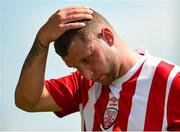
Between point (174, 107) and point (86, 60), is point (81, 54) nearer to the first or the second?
point (86, 60)

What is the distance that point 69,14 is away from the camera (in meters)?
1.30

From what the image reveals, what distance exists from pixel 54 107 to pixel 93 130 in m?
0.22

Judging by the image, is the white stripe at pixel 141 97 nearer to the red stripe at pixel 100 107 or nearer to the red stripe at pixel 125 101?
the red stripe at pixel 125 101

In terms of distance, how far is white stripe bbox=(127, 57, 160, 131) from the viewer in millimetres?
1270

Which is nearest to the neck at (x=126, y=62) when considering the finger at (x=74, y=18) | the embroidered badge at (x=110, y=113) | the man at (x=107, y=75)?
the man at (x=107, y=75)

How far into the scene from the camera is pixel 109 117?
1.34 metres

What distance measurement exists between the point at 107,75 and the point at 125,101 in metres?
0.12

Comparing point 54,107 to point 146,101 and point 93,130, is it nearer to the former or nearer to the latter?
point 93,130

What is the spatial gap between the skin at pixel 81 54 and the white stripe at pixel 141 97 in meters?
0.06

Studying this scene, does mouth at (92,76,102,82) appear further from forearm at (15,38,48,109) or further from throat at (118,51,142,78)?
forearm at (15,38,48,109)

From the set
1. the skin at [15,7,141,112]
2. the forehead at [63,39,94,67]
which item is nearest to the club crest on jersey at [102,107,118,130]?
the skin at [15,7,141,112]

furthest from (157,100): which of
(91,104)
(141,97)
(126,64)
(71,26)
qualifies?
(71,26)

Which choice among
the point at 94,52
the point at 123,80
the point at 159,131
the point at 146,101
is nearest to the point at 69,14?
the point at 94,52

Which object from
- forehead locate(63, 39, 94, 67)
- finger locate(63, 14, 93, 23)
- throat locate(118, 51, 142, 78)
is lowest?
throat locate(118, 51, 142, 78)
